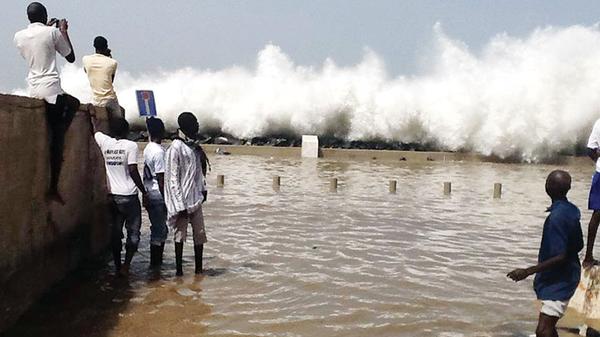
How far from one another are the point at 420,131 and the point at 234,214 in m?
21.6

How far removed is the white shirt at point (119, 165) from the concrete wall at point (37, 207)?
1.13 feet

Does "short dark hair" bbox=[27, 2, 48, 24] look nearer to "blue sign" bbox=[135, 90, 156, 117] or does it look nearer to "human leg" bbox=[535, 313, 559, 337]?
"blue sign" bbox=[135, 90, 156, 117]

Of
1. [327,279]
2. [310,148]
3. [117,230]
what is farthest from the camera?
[310,148]

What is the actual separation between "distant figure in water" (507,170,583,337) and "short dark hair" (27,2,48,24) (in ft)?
14.8

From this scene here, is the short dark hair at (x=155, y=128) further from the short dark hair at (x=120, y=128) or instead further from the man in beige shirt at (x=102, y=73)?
the man in beige shirt at (x=102, y=73)

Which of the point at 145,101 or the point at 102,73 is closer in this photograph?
the point at 102,73

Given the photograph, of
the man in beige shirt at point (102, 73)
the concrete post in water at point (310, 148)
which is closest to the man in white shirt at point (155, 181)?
the man in beige shirt at point (102, 73)

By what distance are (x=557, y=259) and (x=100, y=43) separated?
5623 mm

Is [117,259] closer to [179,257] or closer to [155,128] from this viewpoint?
[179,257]

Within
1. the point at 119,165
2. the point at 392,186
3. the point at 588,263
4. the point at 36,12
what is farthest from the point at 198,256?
the point at 392,186

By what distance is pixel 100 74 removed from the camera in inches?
307

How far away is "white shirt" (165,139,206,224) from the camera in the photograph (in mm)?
6547

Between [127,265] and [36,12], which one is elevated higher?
[36,12]

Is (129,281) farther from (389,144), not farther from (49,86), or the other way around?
(389,144)
